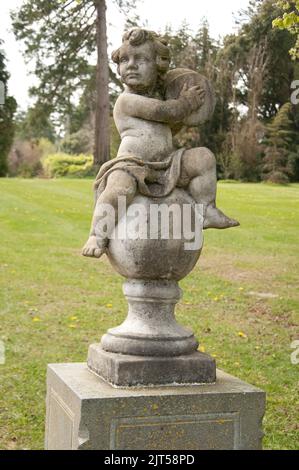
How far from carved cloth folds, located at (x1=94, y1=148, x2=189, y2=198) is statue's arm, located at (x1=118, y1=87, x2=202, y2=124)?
224 millimetres

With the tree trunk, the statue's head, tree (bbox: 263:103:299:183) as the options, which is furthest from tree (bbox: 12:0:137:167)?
the statue's head

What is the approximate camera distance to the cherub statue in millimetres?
3840

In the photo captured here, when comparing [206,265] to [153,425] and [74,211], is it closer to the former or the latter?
[74,211]

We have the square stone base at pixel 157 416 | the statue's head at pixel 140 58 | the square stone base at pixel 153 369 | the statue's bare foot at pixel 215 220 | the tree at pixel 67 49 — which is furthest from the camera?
the tree at pixel 67 49

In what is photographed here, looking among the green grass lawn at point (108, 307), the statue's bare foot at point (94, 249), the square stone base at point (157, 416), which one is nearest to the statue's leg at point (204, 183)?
the statue's bare foot at point (94, 249)

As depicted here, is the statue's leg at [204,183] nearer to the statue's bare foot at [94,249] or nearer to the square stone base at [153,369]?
the statue's bare foot at [94,249]

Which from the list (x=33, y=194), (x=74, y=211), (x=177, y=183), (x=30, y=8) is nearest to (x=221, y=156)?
(x=30, y=8)

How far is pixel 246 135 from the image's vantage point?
32531 millimetres

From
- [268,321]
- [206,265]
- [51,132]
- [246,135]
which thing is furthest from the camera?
[51,132]

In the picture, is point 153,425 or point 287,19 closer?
point 153,425

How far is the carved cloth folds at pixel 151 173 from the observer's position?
12.6 feet

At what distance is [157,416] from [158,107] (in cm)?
174

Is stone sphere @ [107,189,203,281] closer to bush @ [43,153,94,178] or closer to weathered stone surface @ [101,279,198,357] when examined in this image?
weathered stone surface @ [101,279,198,357]
